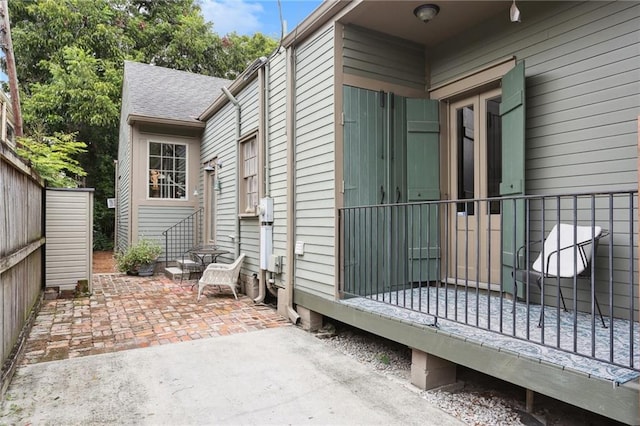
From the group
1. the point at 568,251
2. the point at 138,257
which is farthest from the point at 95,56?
the point at 568,251

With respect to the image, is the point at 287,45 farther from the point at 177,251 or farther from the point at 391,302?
the point at 177,251

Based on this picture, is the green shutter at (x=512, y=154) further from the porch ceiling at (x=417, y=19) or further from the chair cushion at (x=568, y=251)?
the porch ceiling at (x=417, y=19)

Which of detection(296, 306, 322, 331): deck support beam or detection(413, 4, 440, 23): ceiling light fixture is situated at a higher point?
detection(413, 4, 440, 23): ceiling light fixture

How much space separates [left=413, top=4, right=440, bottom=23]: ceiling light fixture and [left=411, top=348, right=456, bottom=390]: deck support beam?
3024mm

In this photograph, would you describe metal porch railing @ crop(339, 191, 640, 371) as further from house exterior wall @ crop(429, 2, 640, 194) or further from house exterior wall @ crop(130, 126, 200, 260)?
house exterior wall @ crop(130, 126, 200, 260)

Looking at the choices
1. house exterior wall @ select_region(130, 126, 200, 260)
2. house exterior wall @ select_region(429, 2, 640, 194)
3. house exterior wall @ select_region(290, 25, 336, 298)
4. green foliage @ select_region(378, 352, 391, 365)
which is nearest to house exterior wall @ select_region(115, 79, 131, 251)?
house exterior wall @ select_region(130, 126, 200, 260)

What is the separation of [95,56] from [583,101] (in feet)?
58.1

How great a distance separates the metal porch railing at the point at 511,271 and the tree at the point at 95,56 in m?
12.7

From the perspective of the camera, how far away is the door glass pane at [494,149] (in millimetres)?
3982

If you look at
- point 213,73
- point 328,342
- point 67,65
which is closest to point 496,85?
point 328,342

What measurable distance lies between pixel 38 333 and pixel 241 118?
13.9 ft

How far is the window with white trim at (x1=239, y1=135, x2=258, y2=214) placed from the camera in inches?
251

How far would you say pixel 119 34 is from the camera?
1630cm

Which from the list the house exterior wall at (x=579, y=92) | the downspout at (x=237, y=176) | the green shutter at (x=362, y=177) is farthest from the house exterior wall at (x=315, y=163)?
the downspout at (x=237, y=176)
